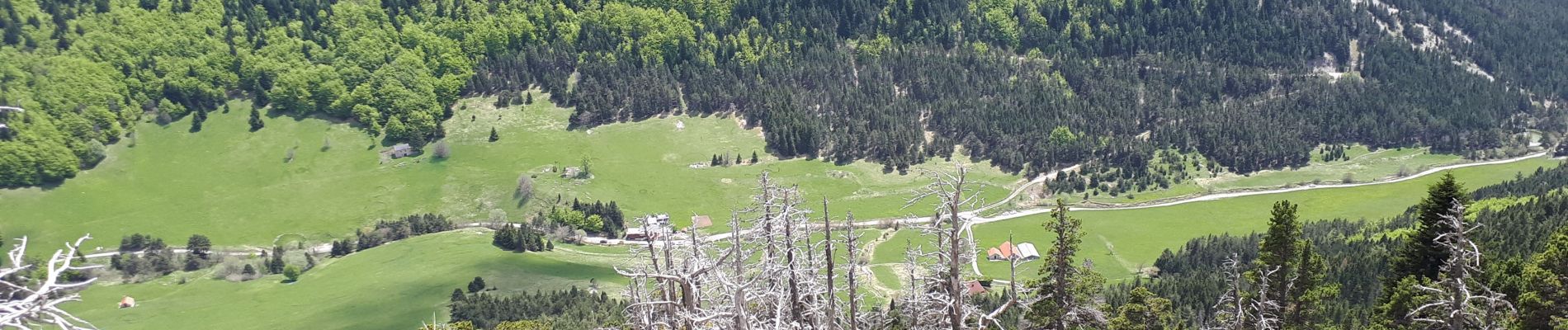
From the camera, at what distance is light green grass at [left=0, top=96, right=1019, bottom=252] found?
168750 millimetres

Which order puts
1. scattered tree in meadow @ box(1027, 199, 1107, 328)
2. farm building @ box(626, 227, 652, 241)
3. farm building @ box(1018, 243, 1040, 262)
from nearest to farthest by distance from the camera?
scattered tree in meadow @ box(1027, 199, 1107, 328) → farm building @ box(1018, 243, 1040, 262) → farm building @ box(626, 227, 652, 241)

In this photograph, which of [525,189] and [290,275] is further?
[525,189]

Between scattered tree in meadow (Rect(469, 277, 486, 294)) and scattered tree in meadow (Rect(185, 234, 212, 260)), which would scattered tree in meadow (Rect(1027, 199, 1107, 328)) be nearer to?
scattered tree in meadow (Rect(469, 277, 486, 294))

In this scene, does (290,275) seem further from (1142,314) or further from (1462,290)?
(1462,290)

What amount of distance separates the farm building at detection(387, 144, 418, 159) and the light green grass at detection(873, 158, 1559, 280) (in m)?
95.1

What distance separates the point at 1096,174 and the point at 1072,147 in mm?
10422

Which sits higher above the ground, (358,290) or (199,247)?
(199,247)

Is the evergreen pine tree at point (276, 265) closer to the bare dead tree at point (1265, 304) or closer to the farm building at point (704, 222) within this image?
the farm building at point (704, 222)

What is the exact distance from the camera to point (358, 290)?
13575 cm

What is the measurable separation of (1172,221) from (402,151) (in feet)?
431

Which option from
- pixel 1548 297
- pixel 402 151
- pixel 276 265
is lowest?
pixel 276 265

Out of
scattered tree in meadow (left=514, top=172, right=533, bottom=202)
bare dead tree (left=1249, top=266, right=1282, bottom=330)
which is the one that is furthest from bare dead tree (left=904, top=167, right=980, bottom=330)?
scattered tree in meadow (left=514, top=172, right=533, bottom=202)

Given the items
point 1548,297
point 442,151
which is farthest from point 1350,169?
point 442,151

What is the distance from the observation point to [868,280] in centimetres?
12362
